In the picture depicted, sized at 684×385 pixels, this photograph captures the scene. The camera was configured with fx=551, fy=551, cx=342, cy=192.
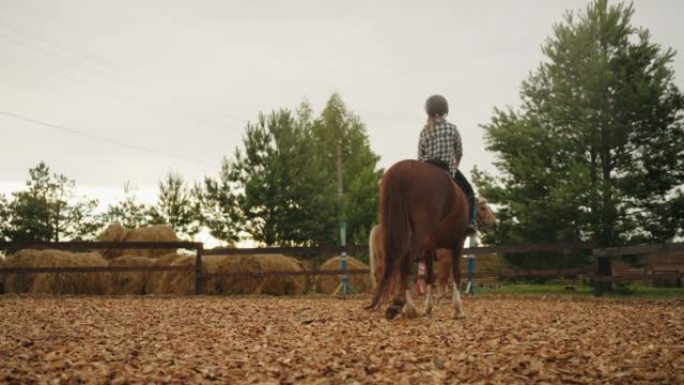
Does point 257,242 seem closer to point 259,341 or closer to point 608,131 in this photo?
point 608,131

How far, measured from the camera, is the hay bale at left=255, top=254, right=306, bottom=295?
15.1 m

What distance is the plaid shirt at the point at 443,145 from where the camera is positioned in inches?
275

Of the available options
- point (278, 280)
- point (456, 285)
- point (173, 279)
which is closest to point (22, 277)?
point (173, 279)

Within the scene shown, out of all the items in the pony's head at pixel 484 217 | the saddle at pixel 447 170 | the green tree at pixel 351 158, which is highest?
the green tree at pixel 351 158

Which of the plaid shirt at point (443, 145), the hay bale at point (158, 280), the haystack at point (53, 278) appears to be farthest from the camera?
the hay bale at point (158, 280)

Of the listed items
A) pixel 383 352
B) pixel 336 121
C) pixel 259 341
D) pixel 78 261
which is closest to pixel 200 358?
pixel 259 341

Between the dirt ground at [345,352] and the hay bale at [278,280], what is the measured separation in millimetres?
8744

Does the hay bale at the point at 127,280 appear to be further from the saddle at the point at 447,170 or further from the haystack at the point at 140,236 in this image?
the saddle at the point at 447,170

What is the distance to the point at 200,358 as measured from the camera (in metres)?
3.90

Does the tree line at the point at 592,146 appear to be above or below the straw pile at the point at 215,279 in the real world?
above

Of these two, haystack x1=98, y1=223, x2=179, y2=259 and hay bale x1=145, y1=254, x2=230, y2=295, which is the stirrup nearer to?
hay bale x1=145, y1=254, x2=230, y2=295

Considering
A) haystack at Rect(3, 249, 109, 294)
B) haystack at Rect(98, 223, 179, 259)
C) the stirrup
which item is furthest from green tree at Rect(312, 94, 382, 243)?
the stirrup

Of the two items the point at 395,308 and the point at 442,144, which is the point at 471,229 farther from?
the point at 395,308

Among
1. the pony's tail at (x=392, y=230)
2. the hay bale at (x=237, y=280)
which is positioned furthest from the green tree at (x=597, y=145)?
the pony's tail at (x=392, y=230)
